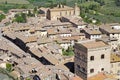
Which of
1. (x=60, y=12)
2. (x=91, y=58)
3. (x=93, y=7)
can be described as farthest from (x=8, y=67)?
(x=93, y=7)

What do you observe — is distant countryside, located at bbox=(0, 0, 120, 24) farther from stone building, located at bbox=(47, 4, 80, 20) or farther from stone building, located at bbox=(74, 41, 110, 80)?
stone building, located at bbox=(74, 41, 110, 80)

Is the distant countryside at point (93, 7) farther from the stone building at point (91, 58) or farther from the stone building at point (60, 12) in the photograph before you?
the stone building at point (91, 58)

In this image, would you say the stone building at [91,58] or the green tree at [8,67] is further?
the green tree at [8,67]

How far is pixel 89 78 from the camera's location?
22734mm

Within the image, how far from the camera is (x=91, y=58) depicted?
22719mm

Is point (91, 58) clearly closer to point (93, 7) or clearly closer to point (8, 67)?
point (8, 67)

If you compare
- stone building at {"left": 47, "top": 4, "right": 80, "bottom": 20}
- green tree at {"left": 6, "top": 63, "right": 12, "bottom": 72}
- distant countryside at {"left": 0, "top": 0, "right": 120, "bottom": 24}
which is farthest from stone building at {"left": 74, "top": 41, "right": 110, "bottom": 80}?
stone building at {"left": 47, "top": 4, "right": 80, "bottom": 20}

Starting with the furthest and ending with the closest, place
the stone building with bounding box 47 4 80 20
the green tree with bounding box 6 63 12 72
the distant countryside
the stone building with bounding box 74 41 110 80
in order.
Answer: the distant countryside → the stone building with bounding box 47 4 80 20 → the green tree with bounding box 6 63 12 72 → the stone building with bounding box 74 41 110 80

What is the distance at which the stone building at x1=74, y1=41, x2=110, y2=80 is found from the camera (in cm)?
2264

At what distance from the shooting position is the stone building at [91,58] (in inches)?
891

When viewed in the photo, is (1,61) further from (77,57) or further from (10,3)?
(10,3)

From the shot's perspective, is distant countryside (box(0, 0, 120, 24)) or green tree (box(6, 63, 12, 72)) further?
distant countryside (box(0, 0, 120, 24))

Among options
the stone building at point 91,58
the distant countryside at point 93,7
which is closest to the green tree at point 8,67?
the stone building at point 91,58

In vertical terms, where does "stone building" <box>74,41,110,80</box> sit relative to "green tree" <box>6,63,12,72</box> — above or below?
above
